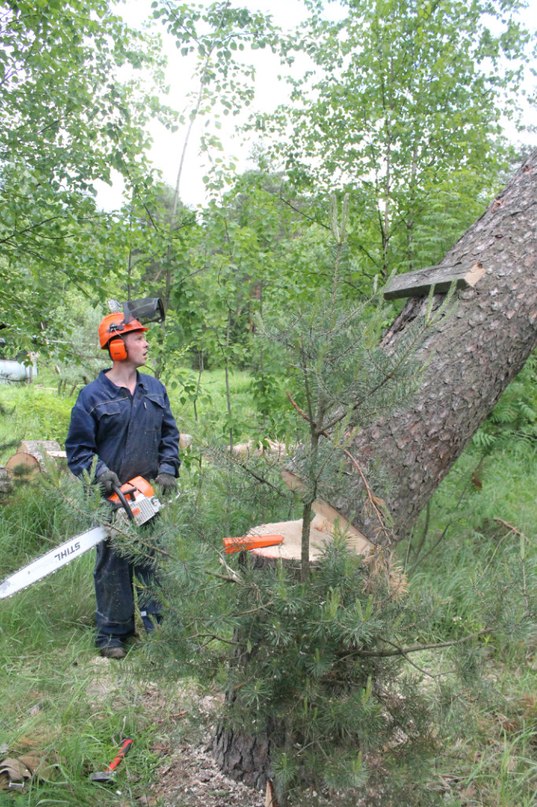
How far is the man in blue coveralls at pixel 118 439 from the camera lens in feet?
10.9

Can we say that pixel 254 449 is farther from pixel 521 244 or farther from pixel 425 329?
pixel 521 244

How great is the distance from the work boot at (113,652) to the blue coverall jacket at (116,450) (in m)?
0.03

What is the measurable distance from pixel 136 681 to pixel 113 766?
48 cm

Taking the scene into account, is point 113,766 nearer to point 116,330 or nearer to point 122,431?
point 122,431

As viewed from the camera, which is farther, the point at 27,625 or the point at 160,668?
the point at 27,625

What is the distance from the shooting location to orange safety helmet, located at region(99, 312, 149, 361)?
3.37 m

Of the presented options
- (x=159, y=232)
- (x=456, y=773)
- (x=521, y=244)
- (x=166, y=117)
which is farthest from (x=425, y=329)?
(x=166, y=117)

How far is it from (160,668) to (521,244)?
88.4 inches

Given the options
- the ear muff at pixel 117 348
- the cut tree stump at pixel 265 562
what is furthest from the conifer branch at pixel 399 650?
the ear muff at pixel 117 348

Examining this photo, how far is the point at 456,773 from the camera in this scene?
240 cm

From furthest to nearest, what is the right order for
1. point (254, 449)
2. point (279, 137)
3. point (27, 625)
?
point (279, 137) < point (27, 625) < point (254, 449)

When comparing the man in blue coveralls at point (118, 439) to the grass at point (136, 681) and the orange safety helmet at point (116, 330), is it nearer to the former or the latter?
the orange safety helmet at point (116, 330)

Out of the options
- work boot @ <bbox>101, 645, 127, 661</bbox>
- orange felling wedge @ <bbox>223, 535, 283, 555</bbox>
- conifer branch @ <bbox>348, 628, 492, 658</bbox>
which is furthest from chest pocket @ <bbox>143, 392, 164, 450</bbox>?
conifer branch @ <bbox>348, 628, 492, 658</bbox>

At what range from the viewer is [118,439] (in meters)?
3.42
